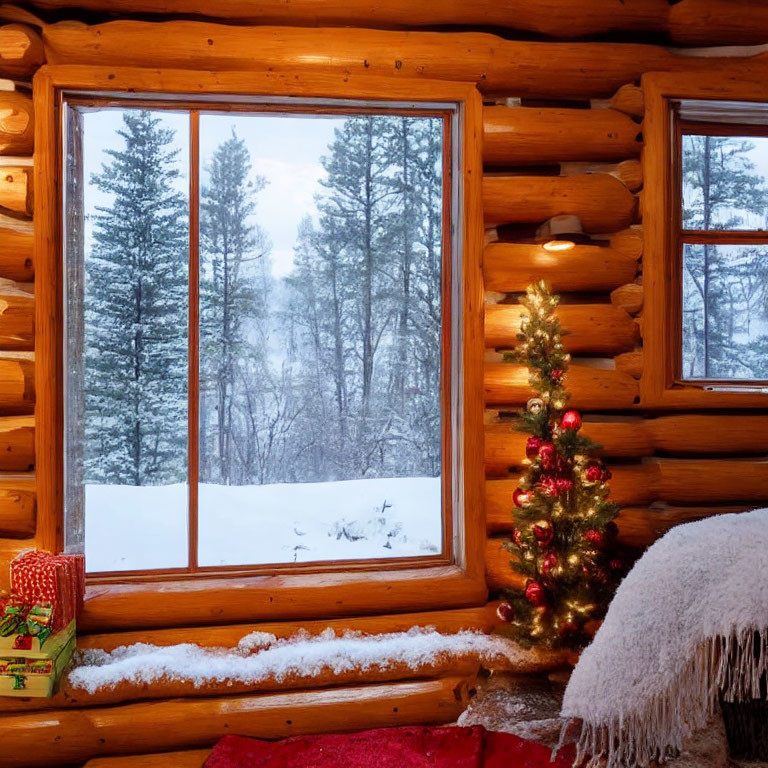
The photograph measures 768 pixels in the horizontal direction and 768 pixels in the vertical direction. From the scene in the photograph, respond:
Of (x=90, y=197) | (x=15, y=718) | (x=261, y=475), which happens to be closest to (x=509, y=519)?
(x=261, y=475)

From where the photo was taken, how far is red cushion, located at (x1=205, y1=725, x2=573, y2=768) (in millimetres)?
2757

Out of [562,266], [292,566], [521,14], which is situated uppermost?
[521,14]

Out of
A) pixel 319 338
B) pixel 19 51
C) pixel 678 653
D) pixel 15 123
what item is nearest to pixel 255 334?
pixel 319 338

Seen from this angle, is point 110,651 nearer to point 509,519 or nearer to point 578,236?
point 509,519

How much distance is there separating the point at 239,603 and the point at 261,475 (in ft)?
2.40

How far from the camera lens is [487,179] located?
12.1ft

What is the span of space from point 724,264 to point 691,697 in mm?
2758

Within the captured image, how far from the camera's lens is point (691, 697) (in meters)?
2.42

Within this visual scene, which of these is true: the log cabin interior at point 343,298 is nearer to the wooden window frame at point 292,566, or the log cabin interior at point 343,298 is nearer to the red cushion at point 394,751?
the wooden window frame at point 292,566

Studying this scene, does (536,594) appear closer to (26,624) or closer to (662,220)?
(662,220)

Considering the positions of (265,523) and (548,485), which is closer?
(548,485)

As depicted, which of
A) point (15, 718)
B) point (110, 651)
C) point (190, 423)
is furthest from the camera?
point (190, 423)

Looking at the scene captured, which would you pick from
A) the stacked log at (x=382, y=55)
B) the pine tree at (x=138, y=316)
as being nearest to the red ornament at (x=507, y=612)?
the pine tree at (x=138, y=316)

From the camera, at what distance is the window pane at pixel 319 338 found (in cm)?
367
